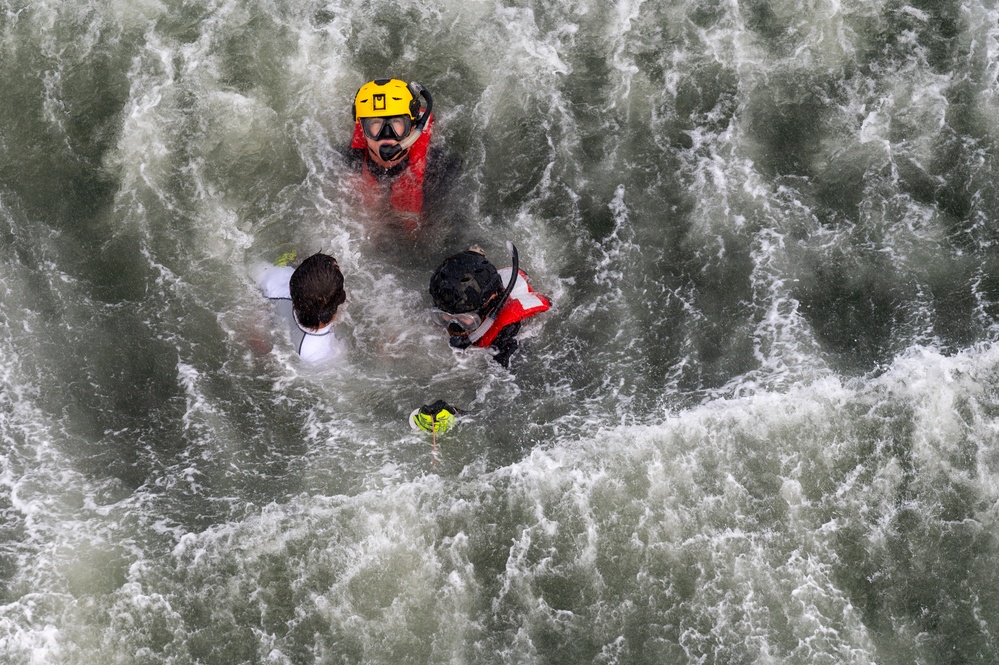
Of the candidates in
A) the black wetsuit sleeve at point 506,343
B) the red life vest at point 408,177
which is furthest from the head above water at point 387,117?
the black wetsuit sleeve at point 506,343

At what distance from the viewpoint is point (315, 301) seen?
754 cm

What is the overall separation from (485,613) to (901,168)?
7345 mm

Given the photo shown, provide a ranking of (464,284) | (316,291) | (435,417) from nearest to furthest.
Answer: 1. (316,291)
2. (464,284)
3. (435,417)

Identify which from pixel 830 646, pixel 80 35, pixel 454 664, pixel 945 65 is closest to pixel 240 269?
pixel 80 35

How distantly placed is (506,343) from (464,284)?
105cm

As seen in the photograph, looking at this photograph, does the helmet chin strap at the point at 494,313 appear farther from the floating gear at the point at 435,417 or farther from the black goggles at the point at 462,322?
the floating gear at the point at 435,417

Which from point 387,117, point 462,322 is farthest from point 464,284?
point 387,117

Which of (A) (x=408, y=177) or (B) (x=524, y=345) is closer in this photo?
(B) (x=524, y=345)

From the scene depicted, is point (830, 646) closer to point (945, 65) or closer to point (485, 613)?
point (485, 613)

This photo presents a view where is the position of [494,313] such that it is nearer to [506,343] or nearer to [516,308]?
[516,308]

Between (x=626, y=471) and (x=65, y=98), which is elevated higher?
(x=65, y=98)

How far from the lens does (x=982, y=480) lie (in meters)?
8.67

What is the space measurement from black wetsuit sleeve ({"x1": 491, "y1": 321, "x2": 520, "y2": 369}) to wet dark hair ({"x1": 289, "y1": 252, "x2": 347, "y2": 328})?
173 cm

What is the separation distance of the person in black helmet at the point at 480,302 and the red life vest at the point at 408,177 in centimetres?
168
